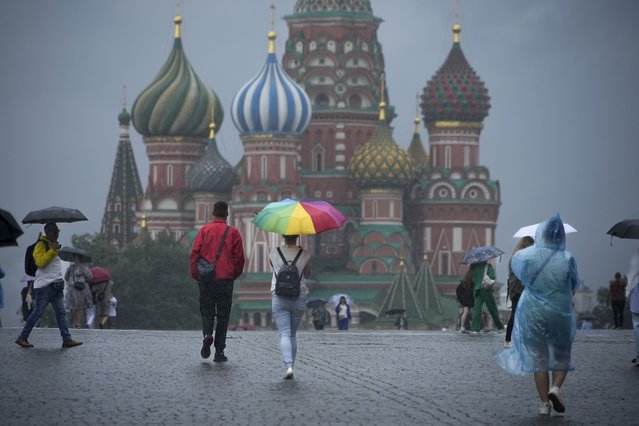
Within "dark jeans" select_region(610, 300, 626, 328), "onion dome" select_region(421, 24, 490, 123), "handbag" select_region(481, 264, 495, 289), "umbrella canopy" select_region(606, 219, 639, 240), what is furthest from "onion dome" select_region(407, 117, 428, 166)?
"umbrella canopy" select_region(606, 219, 639, 240)

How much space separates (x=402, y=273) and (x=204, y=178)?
10.2m

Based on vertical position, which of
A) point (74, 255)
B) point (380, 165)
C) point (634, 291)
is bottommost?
point (634, 291)

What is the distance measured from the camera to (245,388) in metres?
17.0

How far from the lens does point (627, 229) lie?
20.5 metres

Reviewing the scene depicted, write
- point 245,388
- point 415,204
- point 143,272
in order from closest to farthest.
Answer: point 245,388, point 143,272, point 415,204

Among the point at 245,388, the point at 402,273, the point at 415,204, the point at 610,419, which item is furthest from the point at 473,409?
the point at 415,204

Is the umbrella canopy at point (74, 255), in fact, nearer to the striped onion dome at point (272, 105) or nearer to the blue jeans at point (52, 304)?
the blue jeans at point (52, 304)

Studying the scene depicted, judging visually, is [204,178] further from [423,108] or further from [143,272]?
[143,272]

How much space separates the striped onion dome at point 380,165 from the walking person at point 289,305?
70.7 meters

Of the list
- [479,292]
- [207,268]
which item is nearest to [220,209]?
[207,268]

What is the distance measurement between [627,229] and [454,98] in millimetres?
72115

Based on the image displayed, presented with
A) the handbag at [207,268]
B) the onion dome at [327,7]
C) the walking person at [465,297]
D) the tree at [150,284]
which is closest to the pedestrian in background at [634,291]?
the handbag at [207,268]

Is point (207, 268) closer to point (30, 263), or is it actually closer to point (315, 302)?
point (30, 263)

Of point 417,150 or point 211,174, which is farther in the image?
point 417,150
